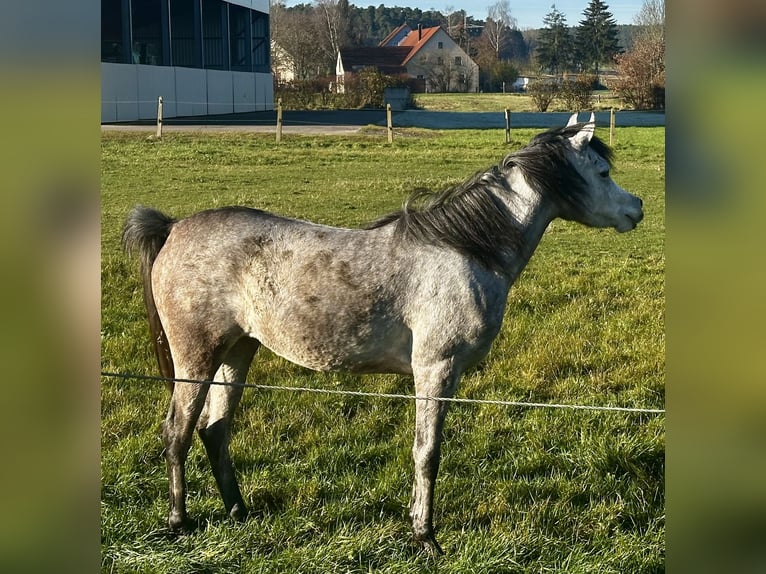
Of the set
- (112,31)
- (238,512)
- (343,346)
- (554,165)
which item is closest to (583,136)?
(554,165)

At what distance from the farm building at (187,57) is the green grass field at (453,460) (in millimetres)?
10053

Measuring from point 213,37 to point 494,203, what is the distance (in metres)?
19.5

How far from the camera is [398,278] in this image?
2906 millimetres

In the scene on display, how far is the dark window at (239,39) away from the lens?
63.2 ft

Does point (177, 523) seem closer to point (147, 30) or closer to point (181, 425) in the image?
point (181, 425)

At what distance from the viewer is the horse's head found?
2883 millimetres

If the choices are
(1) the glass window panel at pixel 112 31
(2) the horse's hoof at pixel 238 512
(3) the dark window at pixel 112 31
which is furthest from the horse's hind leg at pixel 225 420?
(1) the glass window panel at pixel 112 31

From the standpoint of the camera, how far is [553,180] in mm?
2900

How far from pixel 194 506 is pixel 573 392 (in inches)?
95.0

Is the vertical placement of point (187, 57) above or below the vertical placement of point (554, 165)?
above

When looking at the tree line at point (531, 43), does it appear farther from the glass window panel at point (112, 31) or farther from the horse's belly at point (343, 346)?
the horse's belly at point (343, 346)
